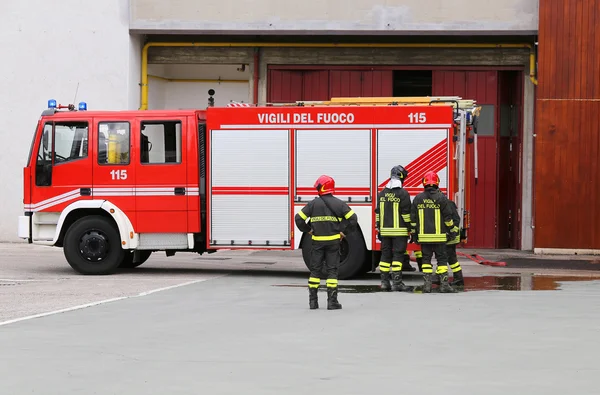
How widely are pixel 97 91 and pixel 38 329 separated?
1501 cm

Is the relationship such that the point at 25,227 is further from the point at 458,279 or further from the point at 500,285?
the point at 500,285

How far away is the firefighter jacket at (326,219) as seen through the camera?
13.2 m

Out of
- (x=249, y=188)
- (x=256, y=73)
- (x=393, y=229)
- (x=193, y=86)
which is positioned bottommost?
(x=393, y=229)

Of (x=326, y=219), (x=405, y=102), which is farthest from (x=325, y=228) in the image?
(x=405, y=102)

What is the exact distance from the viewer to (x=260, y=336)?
34.6ft

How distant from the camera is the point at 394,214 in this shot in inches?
613

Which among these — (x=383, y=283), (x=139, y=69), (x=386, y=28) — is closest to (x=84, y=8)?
(x=139, y=69)

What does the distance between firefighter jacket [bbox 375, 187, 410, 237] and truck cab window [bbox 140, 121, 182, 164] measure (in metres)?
3.86

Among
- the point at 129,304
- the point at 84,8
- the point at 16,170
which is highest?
the point at 84,8

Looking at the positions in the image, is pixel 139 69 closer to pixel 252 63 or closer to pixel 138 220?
pixel 252 63

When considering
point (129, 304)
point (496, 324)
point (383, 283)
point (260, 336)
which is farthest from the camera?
point (383, 283)

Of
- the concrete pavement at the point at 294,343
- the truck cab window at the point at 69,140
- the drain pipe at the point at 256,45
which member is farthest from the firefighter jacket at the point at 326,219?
the drain pipe at the point at 256,45

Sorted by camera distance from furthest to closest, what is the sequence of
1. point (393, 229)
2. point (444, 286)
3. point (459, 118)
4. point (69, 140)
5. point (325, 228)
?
point (69, 140) < point (459, 118) < point (393, 229) < point (444, 286) < point (325, 228)

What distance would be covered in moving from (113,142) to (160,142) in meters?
0.78
